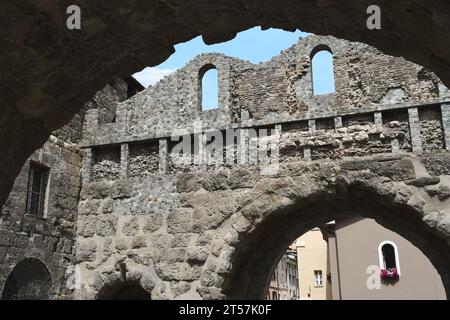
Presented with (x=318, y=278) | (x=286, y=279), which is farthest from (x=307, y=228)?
(x=286, y=279)

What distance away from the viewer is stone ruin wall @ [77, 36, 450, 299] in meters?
7.69

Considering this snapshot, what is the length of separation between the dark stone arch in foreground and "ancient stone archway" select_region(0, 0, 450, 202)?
478cm

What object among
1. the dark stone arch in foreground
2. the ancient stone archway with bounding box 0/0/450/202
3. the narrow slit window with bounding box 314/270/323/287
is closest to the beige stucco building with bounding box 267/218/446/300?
the dark stone arch in foreground

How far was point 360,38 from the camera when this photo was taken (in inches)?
113

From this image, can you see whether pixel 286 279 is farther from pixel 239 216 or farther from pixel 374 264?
pixel 239 216

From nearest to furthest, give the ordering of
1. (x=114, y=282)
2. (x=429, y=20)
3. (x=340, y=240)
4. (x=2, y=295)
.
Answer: (x=429, y=20)
(x=2, y=295)
(x=114, y=282)
(x=340, y=240)

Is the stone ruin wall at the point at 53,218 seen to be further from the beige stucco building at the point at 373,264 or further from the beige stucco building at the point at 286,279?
the beige stucco building at the point at 286,279

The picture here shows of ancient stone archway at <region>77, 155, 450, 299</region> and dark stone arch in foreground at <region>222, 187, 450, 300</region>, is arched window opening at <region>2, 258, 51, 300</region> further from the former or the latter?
dark stone arch in foreground at <region>222, 187, 450, 300</region>

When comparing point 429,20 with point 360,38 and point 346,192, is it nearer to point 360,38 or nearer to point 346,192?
point 360,38

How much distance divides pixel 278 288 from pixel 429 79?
2971cm

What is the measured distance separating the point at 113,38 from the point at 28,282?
5709mm

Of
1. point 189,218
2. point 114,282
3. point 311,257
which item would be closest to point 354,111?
point 189,218

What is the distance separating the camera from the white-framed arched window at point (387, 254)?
60.6ft

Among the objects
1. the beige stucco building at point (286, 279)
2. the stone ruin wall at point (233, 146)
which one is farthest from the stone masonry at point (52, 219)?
the beige stucco building at point (286, 279)
